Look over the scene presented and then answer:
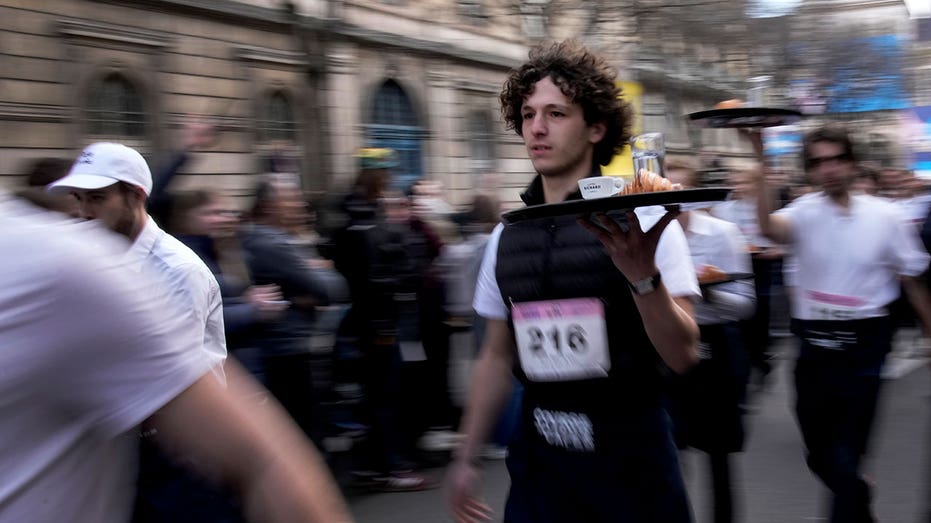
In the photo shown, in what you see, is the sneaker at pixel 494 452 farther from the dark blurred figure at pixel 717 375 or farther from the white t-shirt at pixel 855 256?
the white t-shirt at pixel 855 256

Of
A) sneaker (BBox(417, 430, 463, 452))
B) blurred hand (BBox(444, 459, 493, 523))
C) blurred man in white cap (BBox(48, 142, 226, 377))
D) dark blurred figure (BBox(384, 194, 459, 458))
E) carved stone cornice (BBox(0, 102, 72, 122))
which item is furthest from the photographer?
carved stone cornice (BBox(0, 102, 72, 122))

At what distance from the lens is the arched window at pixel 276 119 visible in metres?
17.8

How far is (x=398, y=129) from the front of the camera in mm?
21422

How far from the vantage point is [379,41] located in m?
20.5

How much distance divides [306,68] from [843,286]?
8846 millimetres

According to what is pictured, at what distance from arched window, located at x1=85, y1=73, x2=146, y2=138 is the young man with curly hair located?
13.0 meters

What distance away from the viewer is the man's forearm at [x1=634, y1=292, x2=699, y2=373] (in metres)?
2.48

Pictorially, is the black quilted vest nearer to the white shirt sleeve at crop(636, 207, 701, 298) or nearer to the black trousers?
the white shirt sleeve at crop(636, 207, 701, 298)

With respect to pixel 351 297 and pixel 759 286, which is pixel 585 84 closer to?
pixel 351 297

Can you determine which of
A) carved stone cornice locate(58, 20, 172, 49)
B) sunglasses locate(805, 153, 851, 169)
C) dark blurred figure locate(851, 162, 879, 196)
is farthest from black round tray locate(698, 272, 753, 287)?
carved stone cornice locate(58, 20, 172, 49)

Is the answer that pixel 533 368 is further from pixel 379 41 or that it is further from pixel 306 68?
pixel 379 41

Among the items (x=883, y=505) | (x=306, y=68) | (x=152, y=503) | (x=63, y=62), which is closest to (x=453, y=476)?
(x=152, y=503)

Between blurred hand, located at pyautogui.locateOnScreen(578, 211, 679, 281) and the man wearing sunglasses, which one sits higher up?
blurred hand, located at pyautogui.locateOnScreen(578, 211, 679, 281)

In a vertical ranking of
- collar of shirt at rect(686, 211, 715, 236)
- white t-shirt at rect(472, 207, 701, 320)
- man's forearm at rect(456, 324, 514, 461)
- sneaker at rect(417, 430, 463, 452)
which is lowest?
sneaker at rect(417, 430, 463, 452)
